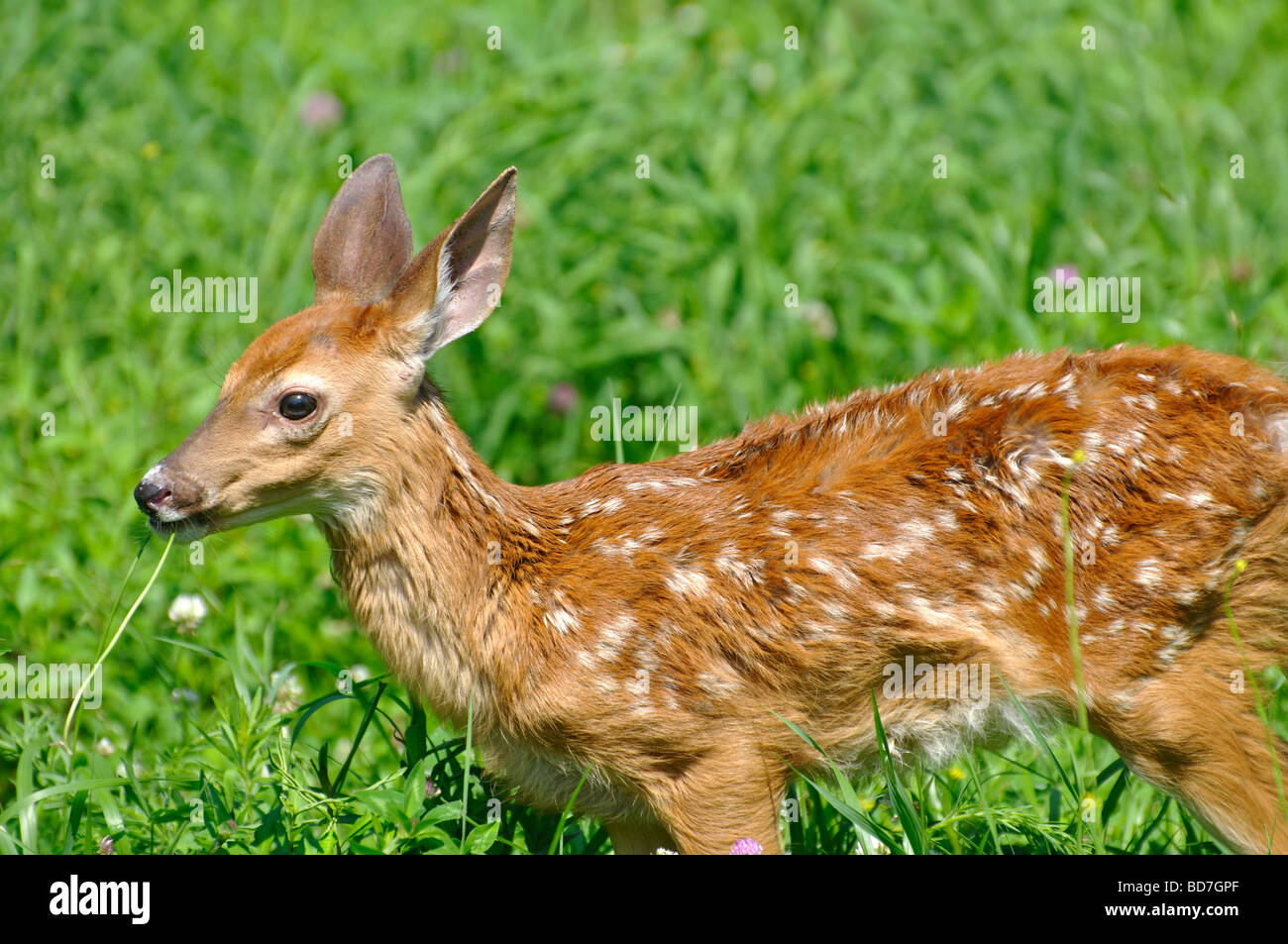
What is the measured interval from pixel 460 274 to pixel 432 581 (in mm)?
869

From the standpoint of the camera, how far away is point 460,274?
4543mm

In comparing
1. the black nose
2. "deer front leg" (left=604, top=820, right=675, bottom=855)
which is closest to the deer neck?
the black nose

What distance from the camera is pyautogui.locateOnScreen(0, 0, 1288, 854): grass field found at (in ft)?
18.5

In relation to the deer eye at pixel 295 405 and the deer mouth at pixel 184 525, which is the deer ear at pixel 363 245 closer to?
the deer eye at pixel 295 405

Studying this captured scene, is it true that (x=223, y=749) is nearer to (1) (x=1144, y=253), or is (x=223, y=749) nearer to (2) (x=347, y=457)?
(2) (x=347, y=457)

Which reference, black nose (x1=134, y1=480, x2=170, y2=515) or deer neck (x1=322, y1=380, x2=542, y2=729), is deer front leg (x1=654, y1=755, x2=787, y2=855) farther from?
black nose (x1=134, y1=480, x2=170, y2=515)

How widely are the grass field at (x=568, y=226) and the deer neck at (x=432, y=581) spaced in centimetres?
71

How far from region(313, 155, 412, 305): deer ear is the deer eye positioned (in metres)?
0.52

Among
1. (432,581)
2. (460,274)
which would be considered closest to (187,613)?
(432,581)

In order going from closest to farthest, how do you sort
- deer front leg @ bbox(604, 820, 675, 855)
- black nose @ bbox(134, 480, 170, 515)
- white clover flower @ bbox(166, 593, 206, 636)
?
black nose @ bbox(134, 480, 170, 515), deer front leg @ bbox(604, 820, 675, 855), white clover flower @ bbox(166, 593, 206, 636)

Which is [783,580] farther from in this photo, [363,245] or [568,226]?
[568,226]

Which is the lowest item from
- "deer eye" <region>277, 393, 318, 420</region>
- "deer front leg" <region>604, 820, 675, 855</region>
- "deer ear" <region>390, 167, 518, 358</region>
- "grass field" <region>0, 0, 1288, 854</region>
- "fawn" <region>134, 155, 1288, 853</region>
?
"deer front leg" <region>604, 820, 675, 855</region>
